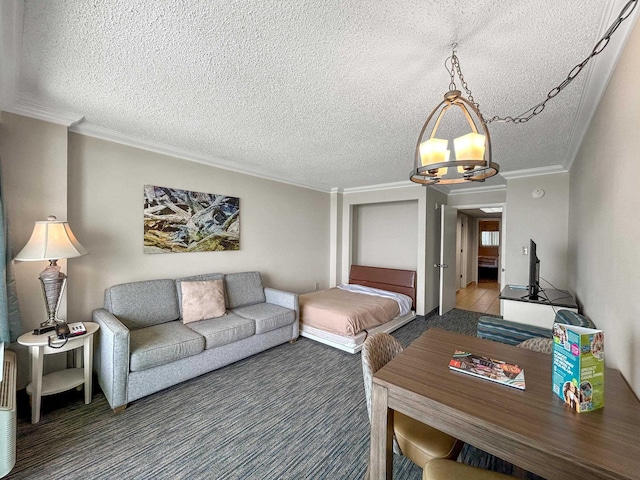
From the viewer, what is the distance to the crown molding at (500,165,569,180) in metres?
3.50

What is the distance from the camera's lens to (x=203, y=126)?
2.50 metres

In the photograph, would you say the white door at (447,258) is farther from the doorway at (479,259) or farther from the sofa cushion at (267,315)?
the sofa cushion at (267,315)

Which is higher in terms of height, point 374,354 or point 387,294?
point 374,354

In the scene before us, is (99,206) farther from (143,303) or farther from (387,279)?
(387,279)

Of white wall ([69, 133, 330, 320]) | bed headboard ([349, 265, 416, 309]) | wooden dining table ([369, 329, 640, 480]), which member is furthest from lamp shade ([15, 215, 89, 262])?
bed headboard ([349, 265, 416, 309])

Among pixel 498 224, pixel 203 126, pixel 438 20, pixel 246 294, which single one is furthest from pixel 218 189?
pixel 498 224

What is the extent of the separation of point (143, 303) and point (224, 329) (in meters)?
0.88

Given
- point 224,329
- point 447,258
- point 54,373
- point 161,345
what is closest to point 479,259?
point 447,258

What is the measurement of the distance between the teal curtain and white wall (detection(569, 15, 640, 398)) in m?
3.61

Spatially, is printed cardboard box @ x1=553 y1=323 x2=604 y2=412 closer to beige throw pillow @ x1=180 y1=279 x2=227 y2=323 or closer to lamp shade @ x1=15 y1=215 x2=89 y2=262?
beige throw pillow @ x1=180 y1=279 x2=227 y2=323

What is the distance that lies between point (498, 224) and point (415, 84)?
9.79 meters

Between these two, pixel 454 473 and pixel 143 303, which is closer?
pixel 454 473

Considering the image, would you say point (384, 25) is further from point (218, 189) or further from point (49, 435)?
point (49, 435)

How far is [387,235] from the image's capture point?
17.9 feet
